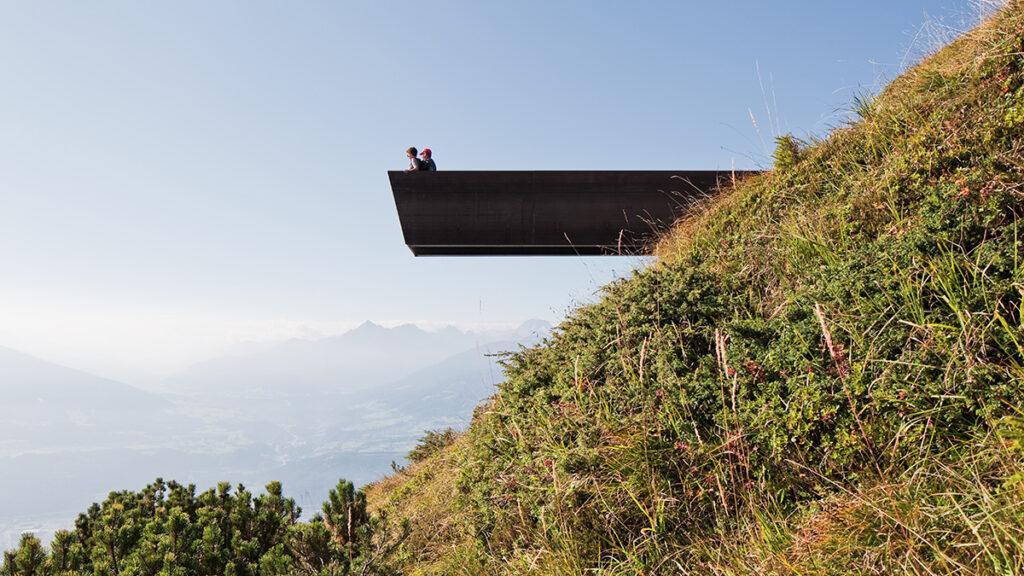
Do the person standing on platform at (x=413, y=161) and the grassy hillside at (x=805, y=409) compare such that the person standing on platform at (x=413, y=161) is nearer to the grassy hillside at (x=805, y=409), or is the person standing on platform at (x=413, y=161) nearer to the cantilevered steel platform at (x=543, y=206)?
the cantilevered steel platform at (x=543, y=206)

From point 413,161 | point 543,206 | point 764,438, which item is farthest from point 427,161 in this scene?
point 764,438

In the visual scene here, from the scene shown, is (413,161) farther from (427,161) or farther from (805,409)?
(805,409)

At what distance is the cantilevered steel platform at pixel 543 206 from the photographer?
1001 cm

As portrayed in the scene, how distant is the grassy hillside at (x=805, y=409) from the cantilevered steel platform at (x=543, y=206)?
5.49 m

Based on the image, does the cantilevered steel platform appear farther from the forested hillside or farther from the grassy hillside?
the forested hillside

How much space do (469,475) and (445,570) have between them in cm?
69

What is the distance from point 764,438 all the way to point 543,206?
25.8 ft

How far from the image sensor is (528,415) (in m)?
3.85

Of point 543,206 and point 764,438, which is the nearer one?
point 764,438

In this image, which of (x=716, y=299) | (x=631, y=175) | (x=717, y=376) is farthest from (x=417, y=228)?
(x=717, y=376)

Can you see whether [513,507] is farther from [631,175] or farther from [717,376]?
[631,175]

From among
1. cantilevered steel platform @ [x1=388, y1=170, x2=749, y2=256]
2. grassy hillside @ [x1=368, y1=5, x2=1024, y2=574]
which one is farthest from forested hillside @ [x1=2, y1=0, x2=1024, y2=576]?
cantilevered steel platform @ [x1=388, y1=170, x2=749, y2=256]

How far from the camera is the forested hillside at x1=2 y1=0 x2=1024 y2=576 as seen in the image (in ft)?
7.29

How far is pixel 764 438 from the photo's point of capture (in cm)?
273
